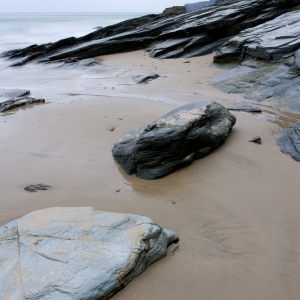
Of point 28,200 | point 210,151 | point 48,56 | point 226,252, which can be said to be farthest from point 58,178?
point 48,56

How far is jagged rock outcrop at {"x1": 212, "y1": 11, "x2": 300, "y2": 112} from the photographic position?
6711 mm

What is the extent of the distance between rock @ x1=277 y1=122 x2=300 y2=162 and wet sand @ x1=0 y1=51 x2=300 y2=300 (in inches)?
4.0

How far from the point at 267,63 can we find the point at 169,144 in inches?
224

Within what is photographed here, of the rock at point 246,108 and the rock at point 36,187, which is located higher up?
the rock at point 246,108

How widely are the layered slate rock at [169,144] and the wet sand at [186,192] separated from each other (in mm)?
143

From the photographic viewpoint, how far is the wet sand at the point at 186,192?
2.49 metres

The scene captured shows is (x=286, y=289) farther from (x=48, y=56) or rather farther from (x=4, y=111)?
(x=48, y=56)

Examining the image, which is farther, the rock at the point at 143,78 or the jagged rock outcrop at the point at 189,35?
the jagged rock outcrop at the point at 189,35

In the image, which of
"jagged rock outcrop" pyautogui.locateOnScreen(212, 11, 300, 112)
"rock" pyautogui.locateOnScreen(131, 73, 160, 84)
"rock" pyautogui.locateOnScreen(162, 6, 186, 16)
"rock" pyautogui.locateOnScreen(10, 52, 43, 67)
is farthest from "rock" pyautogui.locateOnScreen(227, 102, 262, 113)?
"rock" pyautogui.locateOnScreen(162, 6, 186, 16)

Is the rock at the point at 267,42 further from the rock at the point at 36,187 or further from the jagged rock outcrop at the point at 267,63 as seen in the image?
the rock at the point at 36,187

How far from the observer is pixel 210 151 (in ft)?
14.4

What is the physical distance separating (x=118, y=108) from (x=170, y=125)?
Result: 106 inches

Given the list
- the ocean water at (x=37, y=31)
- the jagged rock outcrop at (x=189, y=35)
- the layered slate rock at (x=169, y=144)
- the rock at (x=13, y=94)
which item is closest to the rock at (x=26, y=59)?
the jagged rock outcrop at (x=189, y=35)

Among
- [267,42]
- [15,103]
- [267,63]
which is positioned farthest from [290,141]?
[15,103]
